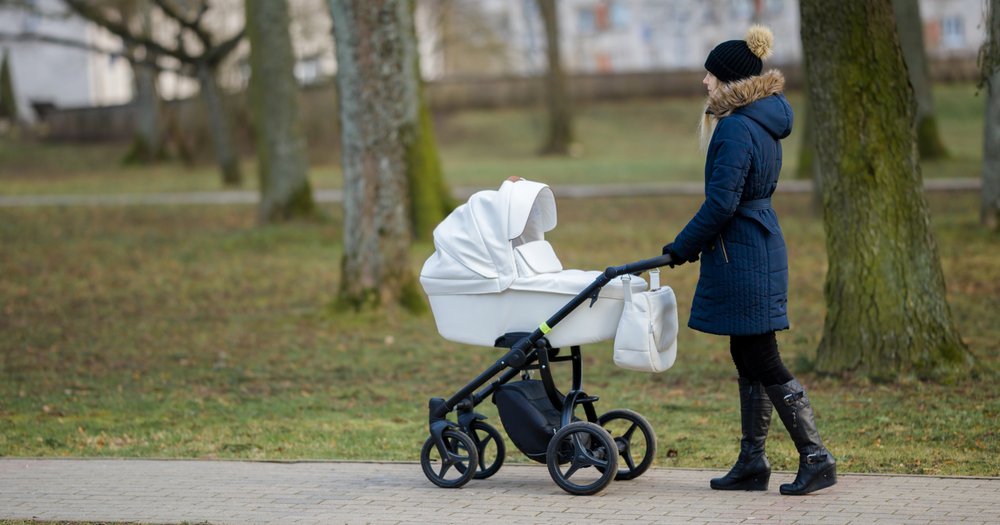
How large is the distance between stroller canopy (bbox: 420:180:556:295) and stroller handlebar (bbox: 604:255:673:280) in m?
0.51

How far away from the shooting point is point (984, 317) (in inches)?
476

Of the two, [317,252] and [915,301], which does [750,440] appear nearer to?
[915,301]

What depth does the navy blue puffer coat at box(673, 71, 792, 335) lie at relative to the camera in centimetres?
584

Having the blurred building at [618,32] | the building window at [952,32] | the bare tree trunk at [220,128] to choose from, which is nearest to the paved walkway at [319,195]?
the bare tree trunk at [220,128]

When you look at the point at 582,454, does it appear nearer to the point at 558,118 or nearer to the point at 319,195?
the point at 319,195

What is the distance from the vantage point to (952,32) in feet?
220

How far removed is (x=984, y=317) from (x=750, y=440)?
679 centimetres

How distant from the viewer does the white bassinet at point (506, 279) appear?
613cm

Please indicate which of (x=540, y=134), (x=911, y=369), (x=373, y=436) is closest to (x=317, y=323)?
(x=373, y=436)

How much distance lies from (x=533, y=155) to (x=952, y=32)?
32.3 m

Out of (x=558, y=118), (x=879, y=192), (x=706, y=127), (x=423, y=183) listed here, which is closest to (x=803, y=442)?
(x=706, y=127)

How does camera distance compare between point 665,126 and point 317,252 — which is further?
point 665,126

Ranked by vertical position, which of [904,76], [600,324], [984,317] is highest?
[904,76]

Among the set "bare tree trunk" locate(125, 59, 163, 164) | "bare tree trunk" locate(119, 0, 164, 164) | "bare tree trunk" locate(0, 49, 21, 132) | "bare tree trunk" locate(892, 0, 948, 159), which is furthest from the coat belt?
"bare tree trunk" locate(0, 49, 21, 132)
